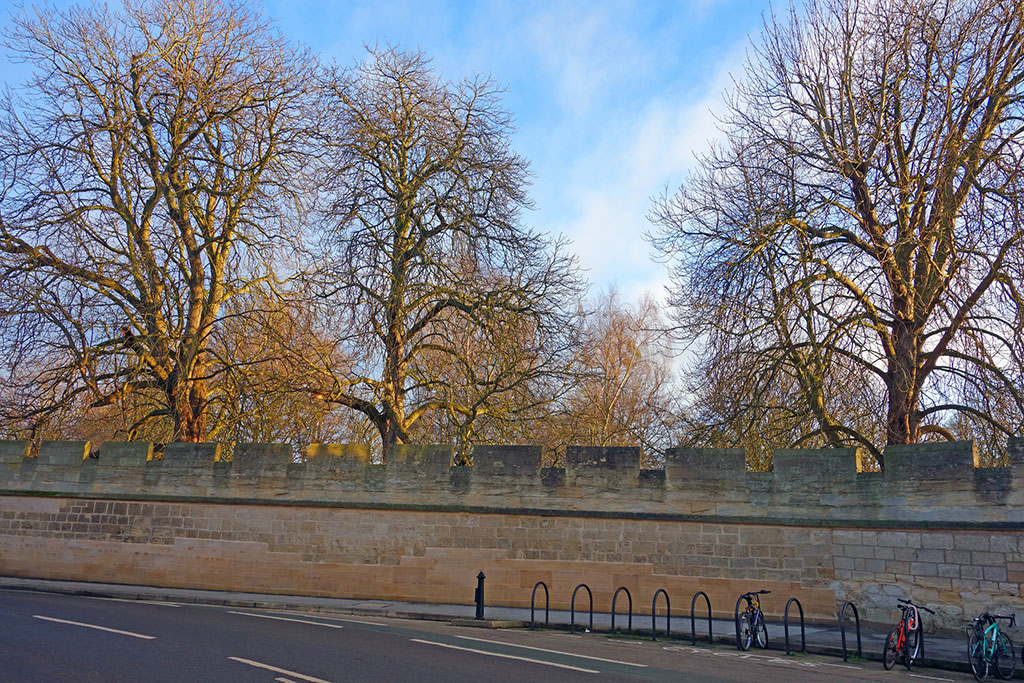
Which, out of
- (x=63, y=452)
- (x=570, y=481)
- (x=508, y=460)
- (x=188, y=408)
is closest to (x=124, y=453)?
(x=63, y=452)

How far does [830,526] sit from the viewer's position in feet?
39.3

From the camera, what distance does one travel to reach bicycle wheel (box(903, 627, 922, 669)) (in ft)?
29.5

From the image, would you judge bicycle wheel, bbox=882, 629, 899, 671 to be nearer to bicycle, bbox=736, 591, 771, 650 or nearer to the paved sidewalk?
the paved sidewalk

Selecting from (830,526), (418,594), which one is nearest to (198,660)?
(418,594)

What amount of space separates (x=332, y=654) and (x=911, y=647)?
22.6 ft

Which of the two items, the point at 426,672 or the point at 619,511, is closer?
the point at 426,672

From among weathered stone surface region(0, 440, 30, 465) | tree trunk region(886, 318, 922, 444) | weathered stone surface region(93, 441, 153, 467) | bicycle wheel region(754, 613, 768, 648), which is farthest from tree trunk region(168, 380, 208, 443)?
tree trunk region(886, 318, 922, 444)

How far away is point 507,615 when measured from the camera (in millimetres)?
12414

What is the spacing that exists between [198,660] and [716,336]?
421 inches

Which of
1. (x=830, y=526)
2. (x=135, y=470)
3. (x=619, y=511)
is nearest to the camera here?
(x=830, y=526)

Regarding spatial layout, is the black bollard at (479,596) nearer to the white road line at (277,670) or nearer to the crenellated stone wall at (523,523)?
the crenellated stone wall at (523,523)

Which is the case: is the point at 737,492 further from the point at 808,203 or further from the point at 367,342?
the point at 367,342

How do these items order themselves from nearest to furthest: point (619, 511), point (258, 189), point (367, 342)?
point (619, 511)
point (367, 342)
point (258, 189)

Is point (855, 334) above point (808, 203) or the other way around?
the other way around
